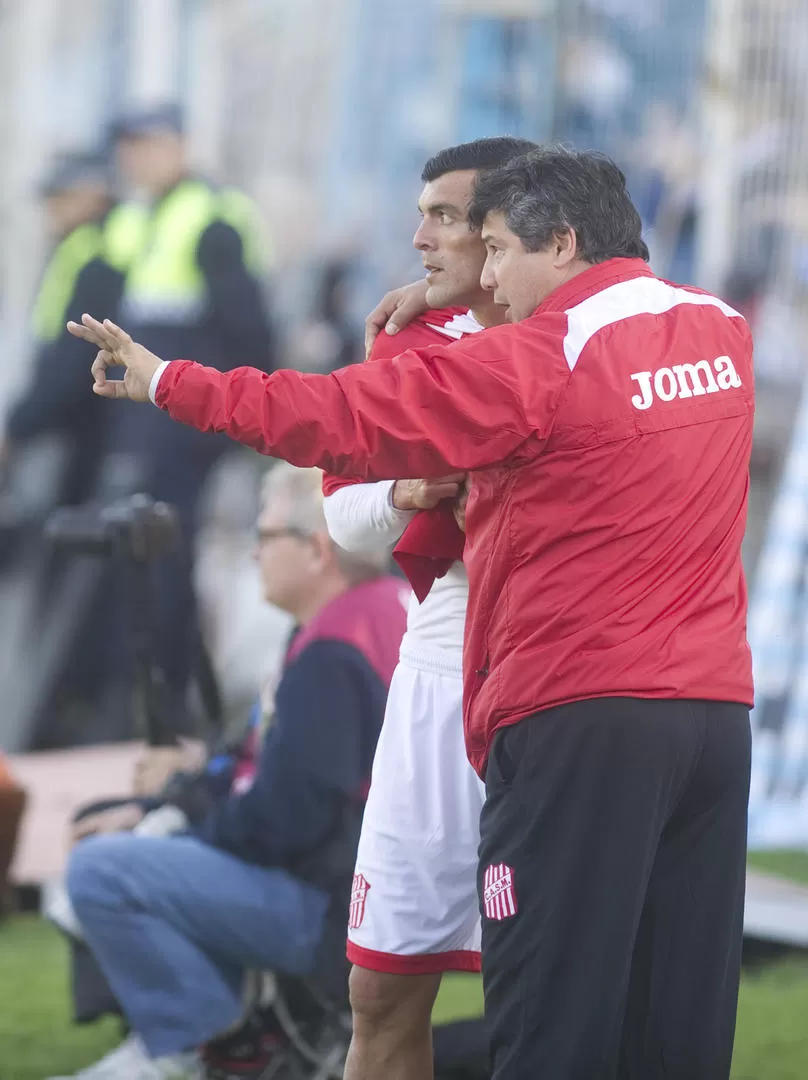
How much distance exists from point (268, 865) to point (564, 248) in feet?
5.01

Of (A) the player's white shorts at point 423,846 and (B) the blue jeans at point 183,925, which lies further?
(B) the blue jeans at point 183,925

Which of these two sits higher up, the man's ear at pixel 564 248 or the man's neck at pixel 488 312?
the man's ear at pixel 564 248

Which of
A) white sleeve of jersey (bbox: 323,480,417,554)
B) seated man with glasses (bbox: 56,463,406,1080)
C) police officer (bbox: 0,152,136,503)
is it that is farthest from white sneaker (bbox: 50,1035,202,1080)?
police officer (bbox: 0,152,136,503)

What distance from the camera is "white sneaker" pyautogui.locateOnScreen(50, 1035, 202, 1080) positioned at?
140 inches

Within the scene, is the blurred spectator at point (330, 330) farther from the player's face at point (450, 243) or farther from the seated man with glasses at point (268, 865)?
the player's face at point (450, 243)

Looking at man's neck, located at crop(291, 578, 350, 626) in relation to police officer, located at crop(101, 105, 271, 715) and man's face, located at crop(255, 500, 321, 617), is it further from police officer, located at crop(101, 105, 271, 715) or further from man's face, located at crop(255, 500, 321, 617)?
police officer, located at crop(101, 105, 271, 715)

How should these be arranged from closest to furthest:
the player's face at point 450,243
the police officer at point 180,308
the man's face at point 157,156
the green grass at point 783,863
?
the player's face at point 450,243 → the green grass at point 783,863 → the police officer at point 180,308 → the man's face at point 157,156

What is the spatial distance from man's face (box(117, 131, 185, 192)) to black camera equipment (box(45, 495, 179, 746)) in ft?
9.71

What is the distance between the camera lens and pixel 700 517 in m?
2.46

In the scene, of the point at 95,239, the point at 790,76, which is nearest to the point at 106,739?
the point at 95,239

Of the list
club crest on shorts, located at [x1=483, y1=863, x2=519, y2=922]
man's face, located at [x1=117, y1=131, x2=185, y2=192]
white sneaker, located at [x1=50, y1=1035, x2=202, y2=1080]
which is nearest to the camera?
club crest on shorts, located at [x1=483, y1=863, x2=519, y2=922]

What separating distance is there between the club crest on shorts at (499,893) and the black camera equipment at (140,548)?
1.63m

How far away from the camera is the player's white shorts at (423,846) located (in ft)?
9.26

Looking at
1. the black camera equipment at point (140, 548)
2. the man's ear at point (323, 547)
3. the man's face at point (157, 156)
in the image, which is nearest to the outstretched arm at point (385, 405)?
the man's ear at point (323, 547)
